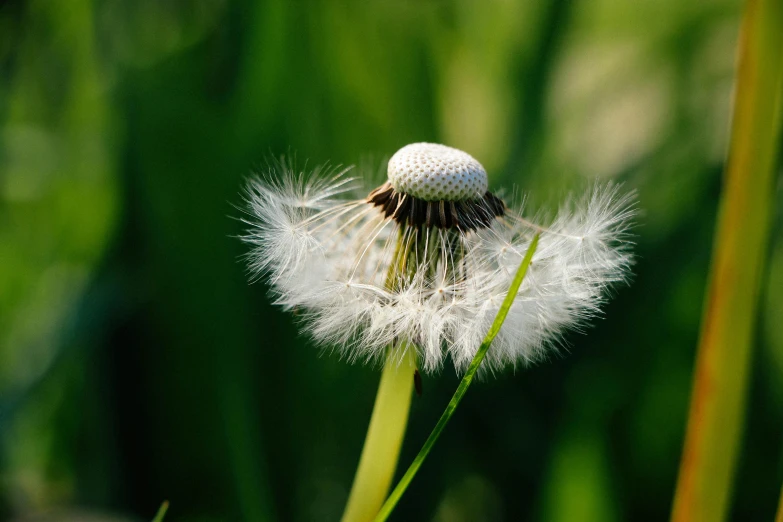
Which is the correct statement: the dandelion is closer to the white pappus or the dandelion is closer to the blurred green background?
the white pappus

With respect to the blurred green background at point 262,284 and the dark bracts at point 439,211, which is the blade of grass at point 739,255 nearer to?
the dark bracts at point 439,211

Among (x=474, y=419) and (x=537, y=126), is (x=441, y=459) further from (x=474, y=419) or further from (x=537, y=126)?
(x=537, y=126)

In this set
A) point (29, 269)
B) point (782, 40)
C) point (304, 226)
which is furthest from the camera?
point (29, 269)

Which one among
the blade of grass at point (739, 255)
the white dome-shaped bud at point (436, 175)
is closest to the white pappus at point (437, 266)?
the white dome-shaped bud at point (436, 175)

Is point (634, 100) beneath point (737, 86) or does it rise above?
above

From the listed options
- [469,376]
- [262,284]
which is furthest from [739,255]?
[262,284]

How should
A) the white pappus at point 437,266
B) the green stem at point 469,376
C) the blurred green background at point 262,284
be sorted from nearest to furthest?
the green stem at point 469,376
the white pappus at point 437,266
the blurred green background at point 262,284

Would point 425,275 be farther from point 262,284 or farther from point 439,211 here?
point 262,284

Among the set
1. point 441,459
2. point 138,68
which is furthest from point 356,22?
point 441,459
